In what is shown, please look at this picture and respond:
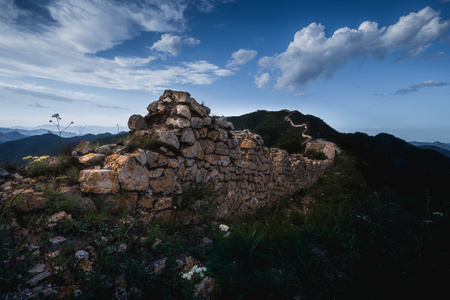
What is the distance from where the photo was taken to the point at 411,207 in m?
2.73

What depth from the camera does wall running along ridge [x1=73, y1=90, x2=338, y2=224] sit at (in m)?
3.10

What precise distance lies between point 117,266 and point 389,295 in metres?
2.64

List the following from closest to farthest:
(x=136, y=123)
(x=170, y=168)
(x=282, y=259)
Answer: (x=282, y=259) < (x=170, y=168) < (x=136, y=123)

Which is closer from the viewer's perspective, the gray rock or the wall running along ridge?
the wall running along ridge

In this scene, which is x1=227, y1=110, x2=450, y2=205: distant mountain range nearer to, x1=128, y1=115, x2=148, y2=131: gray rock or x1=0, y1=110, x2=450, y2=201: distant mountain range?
x1=0, y1=110, x2=450, y2=201: distant mountain range

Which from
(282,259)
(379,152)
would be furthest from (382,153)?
(282,259)

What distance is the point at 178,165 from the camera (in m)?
3.82

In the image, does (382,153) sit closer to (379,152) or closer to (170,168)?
(379,152)

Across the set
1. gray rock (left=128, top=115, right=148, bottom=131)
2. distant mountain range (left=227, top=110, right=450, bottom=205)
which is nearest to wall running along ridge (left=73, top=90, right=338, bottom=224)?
gray rock (left=128, top=115, right=148, bottom=131)

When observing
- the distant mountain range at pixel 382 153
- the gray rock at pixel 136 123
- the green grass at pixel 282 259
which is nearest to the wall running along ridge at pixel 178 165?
the gray rock at pixel 136 123

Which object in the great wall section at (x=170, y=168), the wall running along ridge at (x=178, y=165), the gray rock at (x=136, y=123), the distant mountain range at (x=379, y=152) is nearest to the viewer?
the great wall section at (x=170, y=168)

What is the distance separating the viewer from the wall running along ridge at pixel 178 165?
3.10 meters

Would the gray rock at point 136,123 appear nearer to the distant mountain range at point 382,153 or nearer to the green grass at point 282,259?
the green grass at point 282,259

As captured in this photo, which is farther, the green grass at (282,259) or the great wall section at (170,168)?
the great wall section at (170,168)
